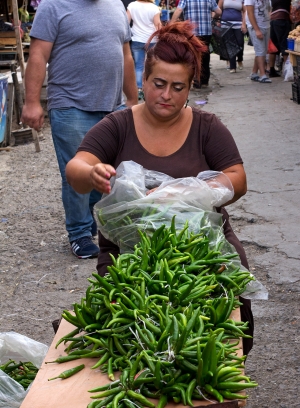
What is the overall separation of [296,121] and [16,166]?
14.1ft

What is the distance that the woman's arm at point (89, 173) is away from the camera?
114 inches

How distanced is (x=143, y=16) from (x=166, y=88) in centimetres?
949

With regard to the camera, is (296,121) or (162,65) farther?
(296,121)

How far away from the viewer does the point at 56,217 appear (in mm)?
Result: 6703

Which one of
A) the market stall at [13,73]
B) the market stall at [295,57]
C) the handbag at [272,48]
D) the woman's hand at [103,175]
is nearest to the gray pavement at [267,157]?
the market stall at [295,57]

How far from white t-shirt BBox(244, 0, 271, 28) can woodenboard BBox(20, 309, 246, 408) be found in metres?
12.4

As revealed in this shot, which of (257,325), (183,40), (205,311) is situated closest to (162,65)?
(183,40)

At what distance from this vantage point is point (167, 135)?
129 inches

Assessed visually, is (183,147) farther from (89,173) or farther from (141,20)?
(141,20)

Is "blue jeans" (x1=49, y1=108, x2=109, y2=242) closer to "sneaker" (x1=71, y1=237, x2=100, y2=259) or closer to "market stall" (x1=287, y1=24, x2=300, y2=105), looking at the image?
"sneaker" (x1=71, y1=237, x2=100, y2=259)

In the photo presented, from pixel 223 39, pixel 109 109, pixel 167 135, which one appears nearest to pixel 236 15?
pixel 223 39

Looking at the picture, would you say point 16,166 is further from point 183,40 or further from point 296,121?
point 183,40

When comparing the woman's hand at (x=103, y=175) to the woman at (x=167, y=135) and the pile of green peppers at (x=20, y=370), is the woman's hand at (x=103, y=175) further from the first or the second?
the pile of green peppers at (x=20, y=370)

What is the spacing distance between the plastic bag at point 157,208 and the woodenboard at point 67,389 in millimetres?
633
